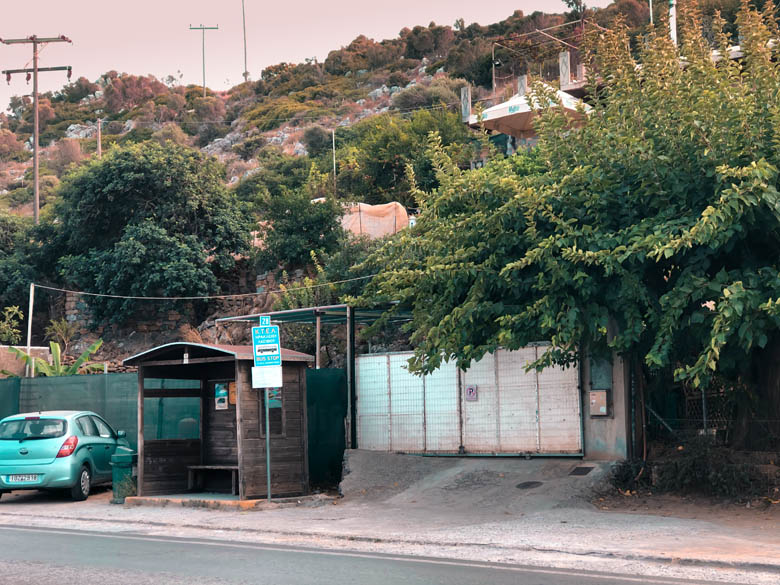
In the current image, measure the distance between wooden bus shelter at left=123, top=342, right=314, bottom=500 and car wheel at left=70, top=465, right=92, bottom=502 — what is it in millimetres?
1304

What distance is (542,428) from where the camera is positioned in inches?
661

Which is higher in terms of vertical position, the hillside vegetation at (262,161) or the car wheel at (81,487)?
the hillside vegetation at (262,161)

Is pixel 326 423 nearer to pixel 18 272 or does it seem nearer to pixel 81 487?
pixel 81 487

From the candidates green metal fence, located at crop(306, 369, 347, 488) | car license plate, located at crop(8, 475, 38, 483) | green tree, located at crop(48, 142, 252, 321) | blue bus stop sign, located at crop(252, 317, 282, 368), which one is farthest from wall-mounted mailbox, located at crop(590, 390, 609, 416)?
green tree, located at crop(48, 142, 252, 321)

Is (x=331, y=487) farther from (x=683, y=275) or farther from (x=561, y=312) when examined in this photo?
(x=683, y=275)

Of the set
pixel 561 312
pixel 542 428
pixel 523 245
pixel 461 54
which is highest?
pixel 461 54

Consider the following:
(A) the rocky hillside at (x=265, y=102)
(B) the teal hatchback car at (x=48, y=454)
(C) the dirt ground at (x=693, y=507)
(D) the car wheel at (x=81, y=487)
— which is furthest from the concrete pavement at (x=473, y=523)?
(A) the rocky hillside at (x=265, y=102)

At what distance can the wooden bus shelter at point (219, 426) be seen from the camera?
16.4 m

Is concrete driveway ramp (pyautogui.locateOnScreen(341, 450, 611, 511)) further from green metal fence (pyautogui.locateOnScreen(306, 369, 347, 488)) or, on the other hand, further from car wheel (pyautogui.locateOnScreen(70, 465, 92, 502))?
car wheel (pyautogui.locateOnScreen(70, 465, 92, 502))

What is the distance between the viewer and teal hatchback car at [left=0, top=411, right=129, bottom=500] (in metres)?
17.3

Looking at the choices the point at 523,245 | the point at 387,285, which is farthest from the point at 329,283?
the point at 523,245

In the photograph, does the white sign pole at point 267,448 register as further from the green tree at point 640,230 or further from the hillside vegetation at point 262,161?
the hillside vegetation at point 262,161

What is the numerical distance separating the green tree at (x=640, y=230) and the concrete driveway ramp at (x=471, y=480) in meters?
2.33

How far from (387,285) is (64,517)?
263 inches
